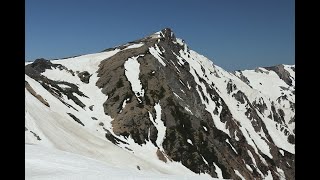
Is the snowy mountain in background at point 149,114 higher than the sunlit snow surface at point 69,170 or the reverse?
higher

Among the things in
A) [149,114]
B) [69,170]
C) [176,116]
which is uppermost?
[176,116]

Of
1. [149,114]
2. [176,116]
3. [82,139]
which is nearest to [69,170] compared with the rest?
[82,139]

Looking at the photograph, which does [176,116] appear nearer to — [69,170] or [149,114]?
[149,114]

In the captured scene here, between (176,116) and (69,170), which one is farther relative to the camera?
(176,116)

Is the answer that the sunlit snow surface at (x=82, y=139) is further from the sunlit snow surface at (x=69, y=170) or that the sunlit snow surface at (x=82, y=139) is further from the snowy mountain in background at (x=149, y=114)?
the snowy mountain in background at (x=149, y=114)

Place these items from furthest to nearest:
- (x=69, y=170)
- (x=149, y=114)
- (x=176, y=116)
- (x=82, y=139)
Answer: (x=176, y=116) < (x=149, y=114) < (x=82, y=139) < (x=69, y=170)

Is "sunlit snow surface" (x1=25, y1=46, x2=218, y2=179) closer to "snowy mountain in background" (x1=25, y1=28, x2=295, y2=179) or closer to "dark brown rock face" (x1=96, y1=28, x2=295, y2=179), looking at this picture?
"snowy mountain in background" (x1=25, y1=28, x2=295, y2=179)

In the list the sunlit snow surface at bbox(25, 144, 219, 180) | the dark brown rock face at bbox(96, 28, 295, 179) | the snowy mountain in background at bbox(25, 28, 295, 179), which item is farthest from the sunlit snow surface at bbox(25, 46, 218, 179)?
the dark brown rock face at bbox(96, 28, 295, 179)

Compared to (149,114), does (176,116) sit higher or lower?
higher

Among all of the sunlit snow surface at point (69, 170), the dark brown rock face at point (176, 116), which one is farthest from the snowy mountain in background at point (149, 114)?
the sunlit snow surface at point (69, 170)

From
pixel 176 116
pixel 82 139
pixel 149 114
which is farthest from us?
pixel 176 116
